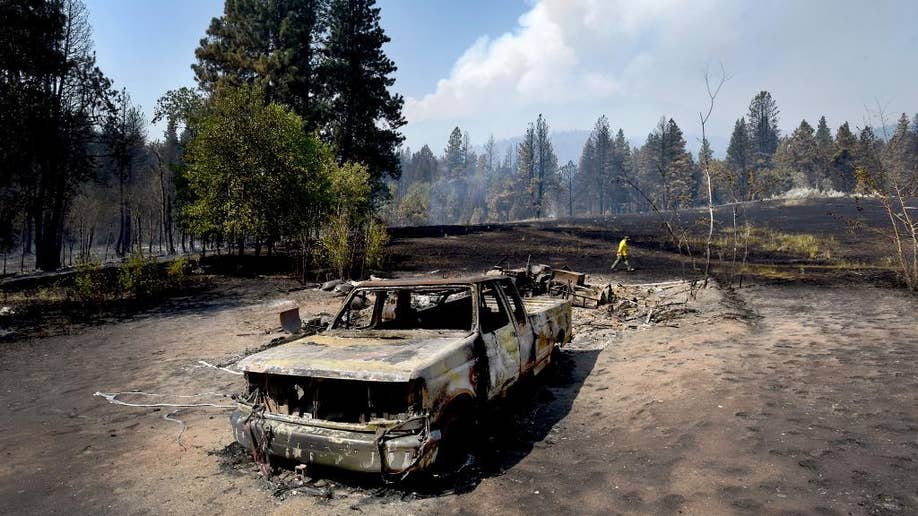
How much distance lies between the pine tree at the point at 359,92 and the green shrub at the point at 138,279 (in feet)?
62.4

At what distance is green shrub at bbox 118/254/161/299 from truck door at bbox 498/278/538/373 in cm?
1501

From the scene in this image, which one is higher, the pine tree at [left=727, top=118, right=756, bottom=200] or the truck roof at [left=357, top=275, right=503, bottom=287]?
the pine tree at [left=727, top=118, right=756, bottom=200]

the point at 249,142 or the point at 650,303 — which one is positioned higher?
the point at 249,142

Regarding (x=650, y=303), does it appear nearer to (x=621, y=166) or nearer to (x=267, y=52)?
(x=267, y=52)

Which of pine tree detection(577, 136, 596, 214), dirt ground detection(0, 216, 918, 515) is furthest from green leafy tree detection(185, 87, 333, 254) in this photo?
pine tree detection(577, 136, 596, 214)

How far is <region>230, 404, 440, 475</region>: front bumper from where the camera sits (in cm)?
355

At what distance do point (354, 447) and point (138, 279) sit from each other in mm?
15924

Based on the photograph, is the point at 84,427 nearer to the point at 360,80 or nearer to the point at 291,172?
the point at 291,172

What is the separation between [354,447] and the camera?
3.59 metres

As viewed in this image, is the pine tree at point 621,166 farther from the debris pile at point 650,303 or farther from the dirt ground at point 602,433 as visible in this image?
the dirt ground at point 602,433

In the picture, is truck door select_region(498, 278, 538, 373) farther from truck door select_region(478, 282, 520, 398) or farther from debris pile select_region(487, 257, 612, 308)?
debris pile select_region(487, 257, 612, 308)

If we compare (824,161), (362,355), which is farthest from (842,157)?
(362,355)

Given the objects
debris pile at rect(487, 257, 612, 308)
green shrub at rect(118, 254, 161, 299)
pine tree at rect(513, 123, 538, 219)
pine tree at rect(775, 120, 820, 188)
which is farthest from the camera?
pine tree at rect(513, 123, 538, 219)

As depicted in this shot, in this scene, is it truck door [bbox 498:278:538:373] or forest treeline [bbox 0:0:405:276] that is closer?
truck door [bbox 498:278:538:373]
